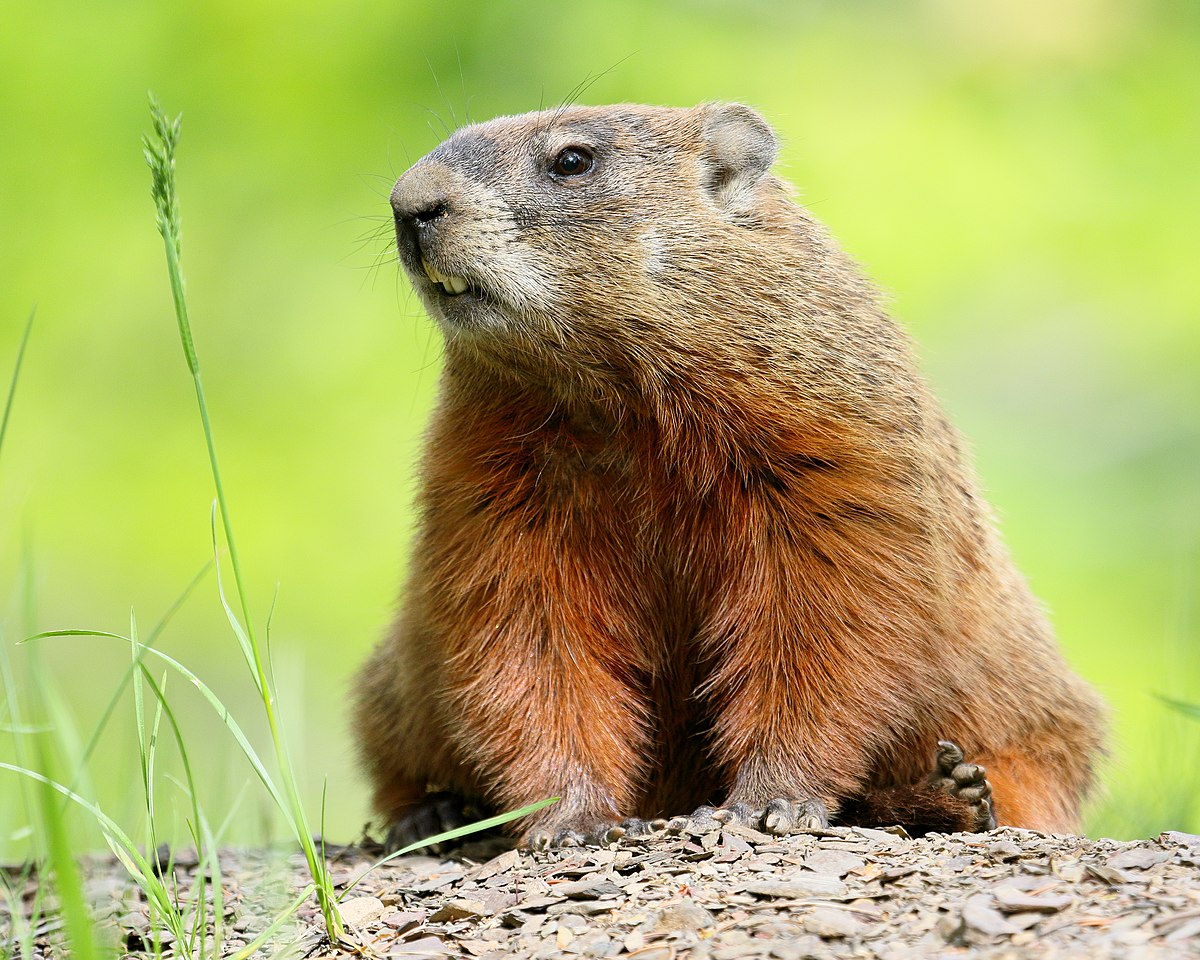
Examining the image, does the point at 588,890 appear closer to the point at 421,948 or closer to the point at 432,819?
the point at 421,948

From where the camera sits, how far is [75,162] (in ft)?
35.9

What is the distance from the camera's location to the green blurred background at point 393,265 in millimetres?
10891

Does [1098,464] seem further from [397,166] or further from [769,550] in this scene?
[769,550]

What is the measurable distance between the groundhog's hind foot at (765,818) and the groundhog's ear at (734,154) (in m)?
2.15

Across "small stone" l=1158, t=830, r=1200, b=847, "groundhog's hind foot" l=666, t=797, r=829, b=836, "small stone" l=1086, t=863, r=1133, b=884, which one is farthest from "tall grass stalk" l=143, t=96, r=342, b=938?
"small stone" l=1158, t=830, r=1200, b=847

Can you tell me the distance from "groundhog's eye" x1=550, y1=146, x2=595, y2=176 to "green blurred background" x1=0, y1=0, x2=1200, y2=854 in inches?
239

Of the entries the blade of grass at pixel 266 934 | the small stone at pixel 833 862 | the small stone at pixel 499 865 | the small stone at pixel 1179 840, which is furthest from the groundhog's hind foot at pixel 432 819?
the small stone at pixel 1179 840

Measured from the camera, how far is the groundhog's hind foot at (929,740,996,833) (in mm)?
4590

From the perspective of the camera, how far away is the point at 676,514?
479 cm

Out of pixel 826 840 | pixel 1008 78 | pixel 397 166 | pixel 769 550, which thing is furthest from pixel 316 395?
pixel 826 840

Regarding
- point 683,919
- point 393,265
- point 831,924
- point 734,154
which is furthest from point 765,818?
point 393,265

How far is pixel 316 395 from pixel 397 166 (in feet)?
7.07

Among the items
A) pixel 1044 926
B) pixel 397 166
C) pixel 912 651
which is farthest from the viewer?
pixel 397 166

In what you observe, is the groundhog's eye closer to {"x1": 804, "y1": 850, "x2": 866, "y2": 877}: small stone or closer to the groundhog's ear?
the groundhog's ear
